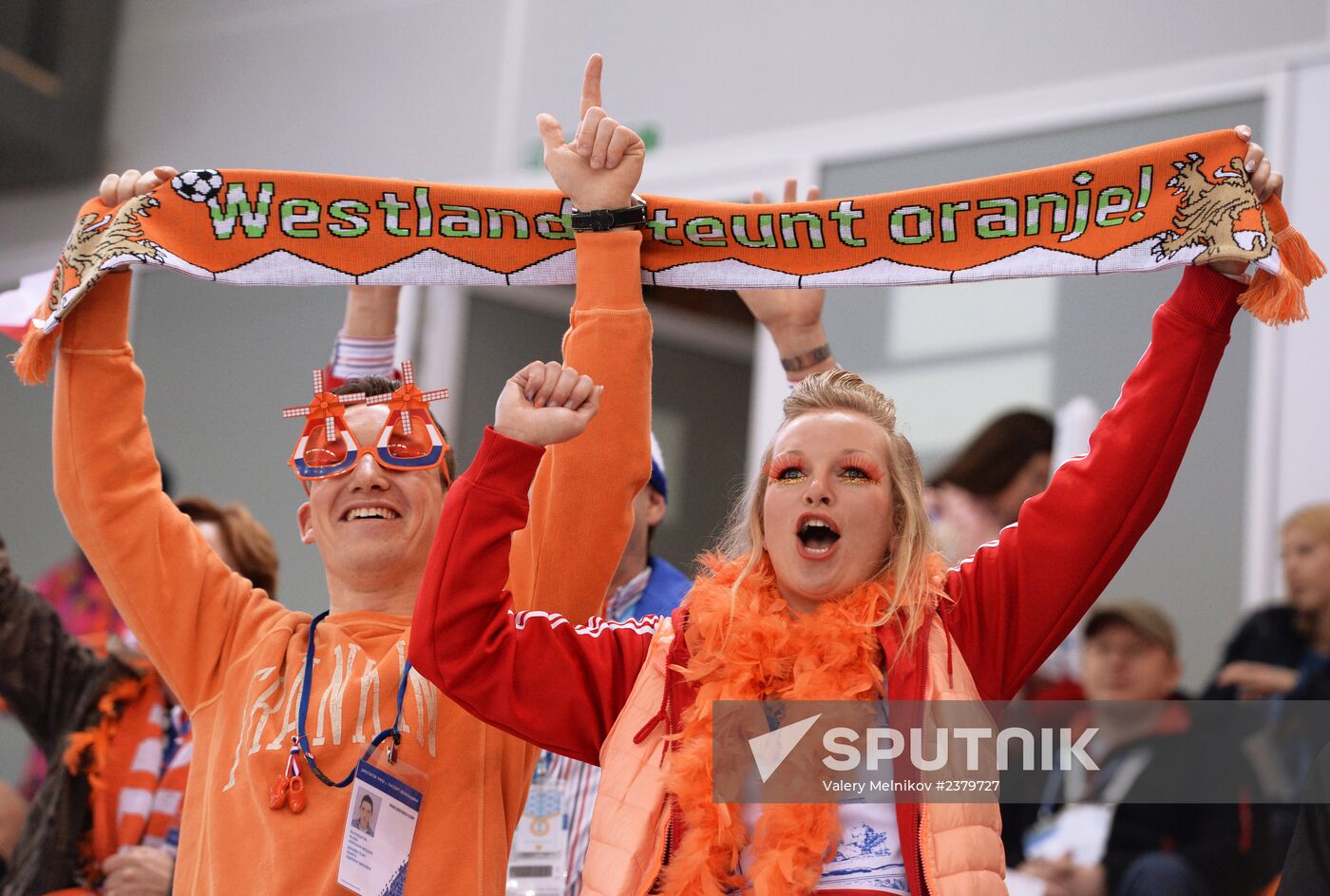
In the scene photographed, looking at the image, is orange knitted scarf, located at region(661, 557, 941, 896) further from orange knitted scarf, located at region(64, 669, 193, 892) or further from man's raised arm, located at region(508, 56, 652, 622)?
orange knitted scarf, located at region(64, 669, 193, 892)

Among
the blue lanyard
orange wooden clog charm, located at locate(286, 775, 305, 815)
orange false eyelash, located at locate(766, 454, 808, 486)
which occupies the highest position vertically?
orange false eyelash, located at locate(766, 454, 808, 486)

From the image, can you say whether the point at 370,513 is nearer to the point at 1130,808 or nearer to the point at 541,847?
the point at 541,847

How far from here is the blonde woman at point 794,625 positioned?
6.31 ft

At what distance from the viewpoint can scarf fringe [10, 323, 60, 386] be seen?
2.36 metres

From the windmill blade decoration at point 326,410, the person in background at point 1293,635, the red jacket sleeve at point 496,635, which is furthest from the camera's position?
the person in background at point 1293,635

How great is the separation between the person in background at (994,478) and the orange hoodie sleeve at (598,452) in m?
1.91

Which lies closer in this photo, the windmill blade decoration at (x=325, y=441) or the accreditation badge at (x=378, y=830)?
the accreditation badge at (x=378, y=830)

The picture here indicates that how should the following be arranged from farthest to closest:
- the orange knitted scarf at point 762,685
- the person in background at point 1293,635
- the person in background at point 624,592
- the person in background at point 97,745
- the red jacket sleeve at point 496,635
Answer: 1. the person in background at point 1293,635
2. the person in background at point 97,745
3. the person in background at point 624,592
4. the red jacket sleeve at point 496,635
5. the orange knitted scarf at point 762,685

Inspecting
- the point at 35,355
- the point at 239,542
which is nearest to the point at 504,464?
the point at 35,355

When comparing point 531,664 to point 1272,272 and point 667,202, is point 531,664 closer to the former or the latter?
point 667,202

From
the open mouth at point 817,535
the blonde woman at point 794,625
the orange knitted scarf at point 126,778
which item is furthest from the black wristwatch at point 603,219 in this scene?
the orange knitted scarf at point 126,778

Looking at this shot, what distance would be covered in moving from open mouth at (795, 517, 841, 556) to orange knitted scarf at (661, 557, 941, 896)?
0.07 metres

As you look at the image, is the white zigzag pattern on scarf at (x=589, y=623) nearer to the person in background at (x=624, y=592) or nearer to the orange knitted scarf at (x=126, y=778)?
the person in background at (x=624, y=592)

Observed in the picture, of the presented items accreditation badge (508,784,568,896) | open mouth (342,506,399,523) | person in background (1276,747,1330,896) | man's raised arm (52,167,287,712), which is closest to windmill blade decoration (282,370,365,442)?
open mouth (342,506,399,523)
